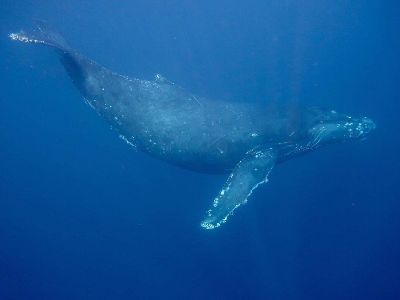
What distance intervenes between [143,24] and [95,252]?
26244 millimetres

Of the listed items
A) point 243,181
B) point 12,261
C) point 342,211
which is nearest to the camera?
point 243,181

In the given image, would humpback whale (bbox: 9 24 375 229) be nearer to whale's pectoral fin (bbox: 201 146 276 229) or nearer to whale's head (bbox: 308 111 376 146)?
whale's pectoral fin (bbox: 201 146 276 229)

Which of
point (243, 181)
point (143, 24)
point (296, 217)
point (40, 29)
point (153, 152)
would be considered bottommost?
point (243, 181)

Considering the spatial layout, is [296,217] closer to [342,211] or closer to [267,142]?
[342,211]

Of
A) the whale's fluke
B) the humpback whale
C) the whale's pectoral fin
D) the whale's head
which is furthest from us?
the whale's head

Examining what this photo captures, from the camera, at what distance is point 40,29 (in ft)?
36.8

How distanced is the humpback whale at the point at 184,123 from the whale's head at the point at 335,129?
5.1 inches

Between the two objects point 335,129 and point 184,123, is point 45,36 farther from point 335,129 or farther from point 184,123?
point 335,129

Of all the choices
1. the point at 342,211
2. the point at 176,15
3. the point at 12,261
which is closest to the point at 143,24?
the point at 176,15

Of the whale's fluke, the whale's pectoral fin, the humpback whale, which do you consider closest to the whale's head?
the humpback whale

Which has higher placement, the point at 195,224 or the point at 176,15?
the point at 176,15

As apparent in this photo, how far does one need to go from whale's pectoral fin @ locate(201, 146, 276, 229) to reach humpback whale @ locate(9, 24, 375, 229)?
3 cm

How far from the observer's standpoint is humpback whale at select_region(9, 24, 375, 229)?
10102 millimetres

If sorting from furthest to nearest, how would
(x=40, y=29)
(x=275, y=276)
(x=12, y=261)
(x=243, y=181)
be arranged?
(x=12, y=261) → (x=275, y=276) → (x=40, y=29) → (x=243, y=181)
